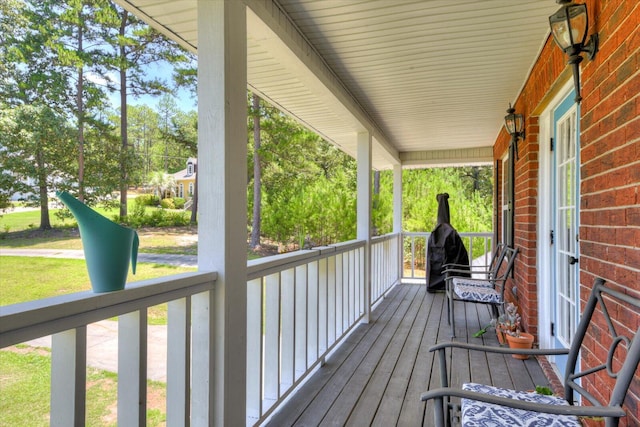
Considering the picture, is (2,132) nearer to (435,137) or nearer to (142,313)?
(435,137)

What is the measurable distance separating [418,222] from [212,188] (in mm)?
9294

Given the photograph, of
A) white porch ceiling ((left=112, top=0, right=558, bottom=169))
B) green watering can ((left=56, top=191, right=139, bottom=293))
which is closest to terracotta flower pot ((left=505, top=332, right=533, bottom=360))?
white porch ceiling ((left=112, top=0, right=558, bottom=169))

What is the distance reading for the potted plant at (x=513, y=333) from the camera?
3.08 meters

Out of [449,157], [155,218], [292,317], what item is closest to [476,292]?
[292,317]

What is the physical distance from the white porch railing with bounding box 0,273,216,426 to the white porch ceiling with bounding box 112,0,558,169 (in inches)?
53.8

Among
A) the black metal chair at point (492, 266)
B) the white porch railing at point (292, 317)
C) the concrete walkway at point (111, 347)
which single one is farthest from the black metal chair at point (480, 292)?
the concrete walkway at point (111, 347)

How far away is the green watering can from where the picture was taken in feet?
3.43

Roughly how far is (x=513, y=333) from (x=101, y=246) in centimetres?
319

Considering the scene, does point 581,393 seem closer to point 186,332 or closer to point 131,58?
point 186,332

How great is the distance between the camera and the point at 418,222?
406 inches

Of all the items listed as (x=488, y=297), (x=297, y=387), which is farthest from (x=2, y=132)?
(x=488, y=297)

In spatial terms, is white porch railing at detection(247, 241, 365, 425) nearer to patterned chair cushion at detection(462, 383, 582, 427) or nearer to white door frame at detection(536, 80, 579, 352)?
Result: patterned chair cushion at detection(462, 383, 582, 427)

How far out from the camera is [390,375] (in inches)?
111

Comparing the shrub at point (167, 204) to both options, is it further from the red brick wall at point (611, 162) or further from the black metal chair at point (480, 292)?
the red brick wall at point (611, 162)
